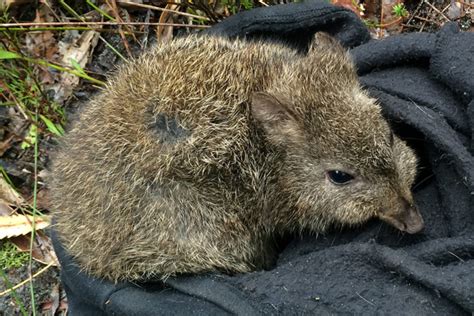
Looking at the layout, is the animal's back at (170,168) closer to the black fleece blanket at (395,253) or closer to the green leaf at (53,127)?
the black fleece blanket at (395,253)

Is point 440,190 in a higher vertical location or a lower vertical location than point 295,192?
higher

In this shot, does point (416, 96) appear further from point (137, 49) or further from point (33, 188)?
point (33, 188)

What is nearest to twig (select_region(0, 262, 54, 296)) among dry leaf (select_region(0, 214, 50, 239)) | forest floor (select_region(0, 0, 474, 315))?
forest floor (select_region(0, 0, 474, 315))

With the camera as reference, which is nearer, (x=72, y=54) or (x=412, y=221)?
(x=412, y=221)

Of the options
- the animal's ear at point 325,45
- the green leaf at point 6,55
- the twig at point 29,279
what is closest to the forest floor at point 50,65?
the twig at point 29,279

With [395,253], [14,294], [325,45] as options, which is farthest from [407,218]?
[14,294]

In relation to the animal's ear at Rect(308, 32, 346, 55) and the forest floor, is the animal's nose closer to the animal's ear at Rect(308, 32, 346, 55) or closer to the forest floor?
the animal's ear at Rect(308, 32, 346, 55)

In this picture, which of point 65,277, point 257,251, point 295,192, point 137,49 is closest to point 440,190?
point 295,192

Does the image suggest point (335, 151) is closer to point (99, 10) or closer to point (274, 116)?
point (274, 116)
